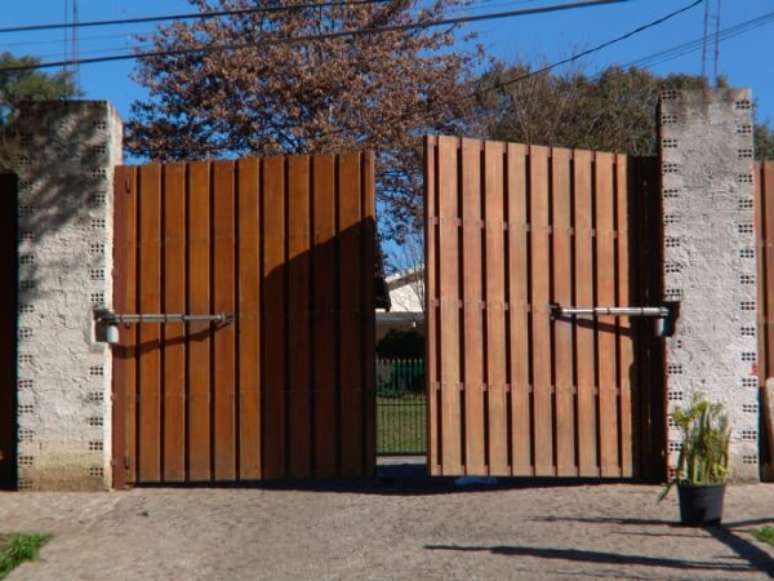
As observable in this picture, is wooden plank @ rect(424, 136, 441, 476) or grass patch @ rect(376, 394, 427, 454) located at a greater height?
wooden plank @ rect(424, 136, 441, 476)

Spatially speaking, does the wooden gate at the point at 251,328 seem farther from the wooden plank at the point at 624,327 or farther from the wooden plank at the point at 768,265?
the wooden plank at the point at 768,265

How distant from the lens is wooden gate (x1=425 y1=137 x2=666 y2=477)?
1197 cm

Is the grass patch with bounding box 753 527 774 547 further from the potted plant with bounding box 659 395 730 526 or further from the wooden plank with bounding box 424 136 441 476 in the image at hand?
the wooden plank with bounding box 424 136 441 476

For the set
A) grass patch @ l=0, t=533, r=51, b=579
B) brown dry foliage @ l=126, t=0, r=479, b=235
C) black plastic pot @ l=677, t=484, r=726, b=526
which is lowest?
grass patch @ l=0, t=533, r=51, b=579

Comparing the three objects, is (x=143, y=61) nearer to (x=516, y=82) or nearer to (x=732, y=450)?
(x=516, y=82)

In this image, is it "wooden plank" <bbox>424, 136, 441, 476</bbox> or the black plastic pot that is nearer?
the black plastic pot

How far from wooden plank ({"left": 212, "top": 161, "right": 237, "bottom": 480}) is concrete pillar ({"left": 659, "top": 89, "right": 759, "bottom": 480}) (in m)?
4.44

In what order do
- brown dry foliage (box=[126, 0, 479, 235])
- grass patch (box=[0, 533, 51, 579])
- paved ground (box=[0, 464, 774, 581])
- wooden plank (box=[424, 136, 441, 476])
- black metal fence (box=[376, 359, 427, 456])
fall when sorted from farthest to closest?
brown dry foliage (box=[126, 0, 479, 235])
black metal fence (box=[376, 359, 427, 456])
wooden plank (box=[424, 136, 441, 476])
grass patch (box=[0, 533, 51, 579])
paved ground (box=[0, 464, 774, 581])

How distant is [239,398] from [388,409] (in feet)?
25.4

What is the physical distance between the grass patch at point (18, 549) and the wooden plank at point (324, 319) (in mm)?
3189

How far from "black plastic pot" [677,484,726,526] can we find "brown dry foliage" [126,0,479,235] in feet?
63.1

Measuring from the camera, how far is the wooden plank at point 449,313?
469 inches

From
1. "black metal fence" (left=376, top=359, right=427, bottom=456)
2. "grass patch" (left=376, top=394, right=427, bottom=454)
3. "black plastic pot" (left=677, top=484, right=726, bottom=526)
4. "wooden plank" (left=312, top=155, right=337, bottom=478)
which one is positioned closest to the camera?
"black plastic pot" (left=677, top=484, right=726, bottom=526)

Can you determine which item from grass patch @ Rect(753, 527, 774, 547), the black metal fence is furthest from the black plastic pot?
the black metal fence
